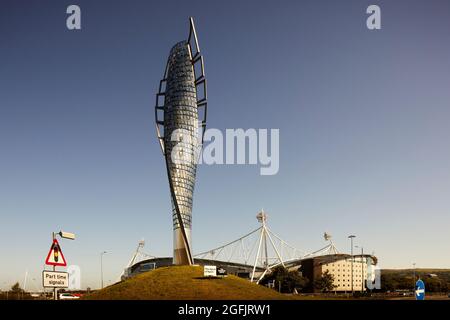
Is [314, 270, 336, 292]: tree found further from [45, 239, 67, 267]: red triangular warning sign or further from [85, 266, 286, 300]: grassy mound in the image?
[45, 239, 67, 267]: red triangular warning sign

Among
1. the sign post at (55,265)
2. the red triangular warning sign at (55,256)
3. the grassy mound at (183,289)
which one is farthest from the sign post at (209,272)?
the red triangular warning sign at (55,256)

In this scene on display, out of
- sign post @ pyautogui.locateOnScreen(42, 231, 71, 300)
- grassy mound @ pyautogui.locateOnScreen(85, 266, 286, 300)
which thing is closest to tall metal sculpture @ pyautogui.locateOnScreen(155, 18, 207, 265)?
grassy mound @ pyautogui.locateOnScreen(85, 266, 286, 300)

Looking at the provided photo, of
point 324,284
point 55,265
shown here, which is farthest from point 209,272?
point 324,284

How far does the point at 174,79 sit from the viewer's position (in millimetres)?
117750

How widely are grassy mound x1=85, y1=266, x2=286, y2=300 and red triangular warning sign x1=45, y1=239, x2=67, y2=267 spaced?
1951 inches

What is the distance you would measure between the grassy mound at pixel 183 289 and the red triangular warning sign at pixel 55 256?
49.6m

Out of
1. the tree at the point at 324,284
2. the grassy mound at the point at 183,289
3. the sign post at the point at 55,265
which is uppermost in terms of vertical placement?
the sign post at the point at 55,265

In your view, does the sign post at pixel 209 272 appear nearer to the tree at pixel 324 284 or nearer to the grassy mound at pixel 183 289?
the grassy mound at pixel 183 289

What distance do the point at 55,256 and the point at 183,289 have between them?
5689cm

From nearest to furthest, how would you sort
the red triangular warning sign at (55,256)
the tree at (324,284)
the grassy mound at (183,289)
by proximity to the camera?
1. the red triangular warning sign at (55,256)
2. the grassy mound at (183,289)
3. the tree at (324,284)

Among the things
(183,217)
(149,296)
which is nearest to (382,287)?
(183,217)

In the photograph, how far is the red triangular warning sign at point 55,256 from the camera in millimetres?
16352
